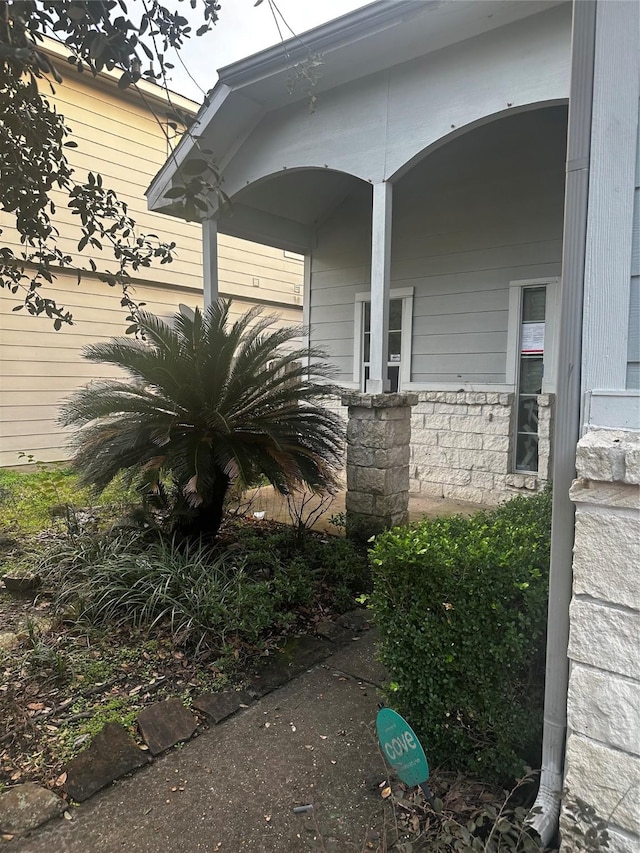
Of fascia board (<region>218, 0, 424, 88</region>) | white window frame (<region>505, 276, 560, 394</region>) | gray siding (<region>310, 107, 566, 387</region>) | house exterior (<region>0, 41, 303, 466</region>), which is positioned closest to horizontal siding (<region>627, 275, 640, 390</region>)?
fascia board (<region>218, 0, 424, 88</region>)

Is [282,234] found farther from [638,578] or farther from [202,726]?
[638,578]

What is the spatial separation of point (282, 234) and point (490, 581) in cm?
583

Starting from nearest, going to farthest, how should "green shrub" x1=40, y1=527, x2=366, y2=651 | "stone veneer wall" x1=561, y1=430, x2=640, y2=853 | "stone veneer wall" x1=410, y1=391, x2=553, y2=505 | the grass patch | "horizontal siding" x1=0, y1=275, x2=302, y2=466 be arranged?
1. "stone veneer wall" x1=561, y1=430, x2=640, y2=853
2. "green shrub" x1=40, y1=527, x2=366, y2=651
3. the grass patch
4. "stone veneer wall" x1=410, y1=391, x2=553, y2=505
5. "horizontal siding" x1=0, y1=275, x2=302, y2=466

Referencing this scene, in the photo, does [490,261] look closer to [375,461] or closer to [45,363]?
[375,461]

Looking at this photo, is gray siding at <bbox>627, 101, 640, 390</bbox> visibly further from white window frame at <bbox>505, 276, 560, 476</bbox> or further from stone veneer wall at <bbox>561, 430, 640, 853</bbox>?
white window frame at <bbox>505, 276, 560, 476</bbox>

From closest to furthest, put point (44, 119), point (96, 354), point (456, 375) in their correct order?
point (44, 119) < point (96, 354) < point (456, 375)

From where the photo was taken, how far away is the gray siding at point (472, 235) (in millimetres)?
5375

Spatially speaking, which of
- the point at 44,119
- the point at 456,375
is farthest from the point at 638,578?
the point at 456,375

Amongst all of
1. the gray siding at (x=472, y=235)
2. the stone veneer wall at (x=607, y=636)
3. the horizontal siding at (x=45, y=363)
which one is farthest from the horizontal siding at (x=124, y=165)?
the stone veneer wall at (x=607, y=636)

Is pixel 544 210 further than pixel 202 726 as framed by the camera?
Yes

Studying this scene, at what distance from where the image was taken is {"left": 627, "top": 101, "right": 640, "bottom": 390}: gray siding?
148 centimetres

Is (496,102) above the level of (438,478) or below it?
above

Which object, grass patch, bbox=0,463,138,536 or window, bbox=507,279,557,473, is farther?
window, bbox=507,279,557,473

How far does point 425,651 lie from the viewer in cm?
→ 201
